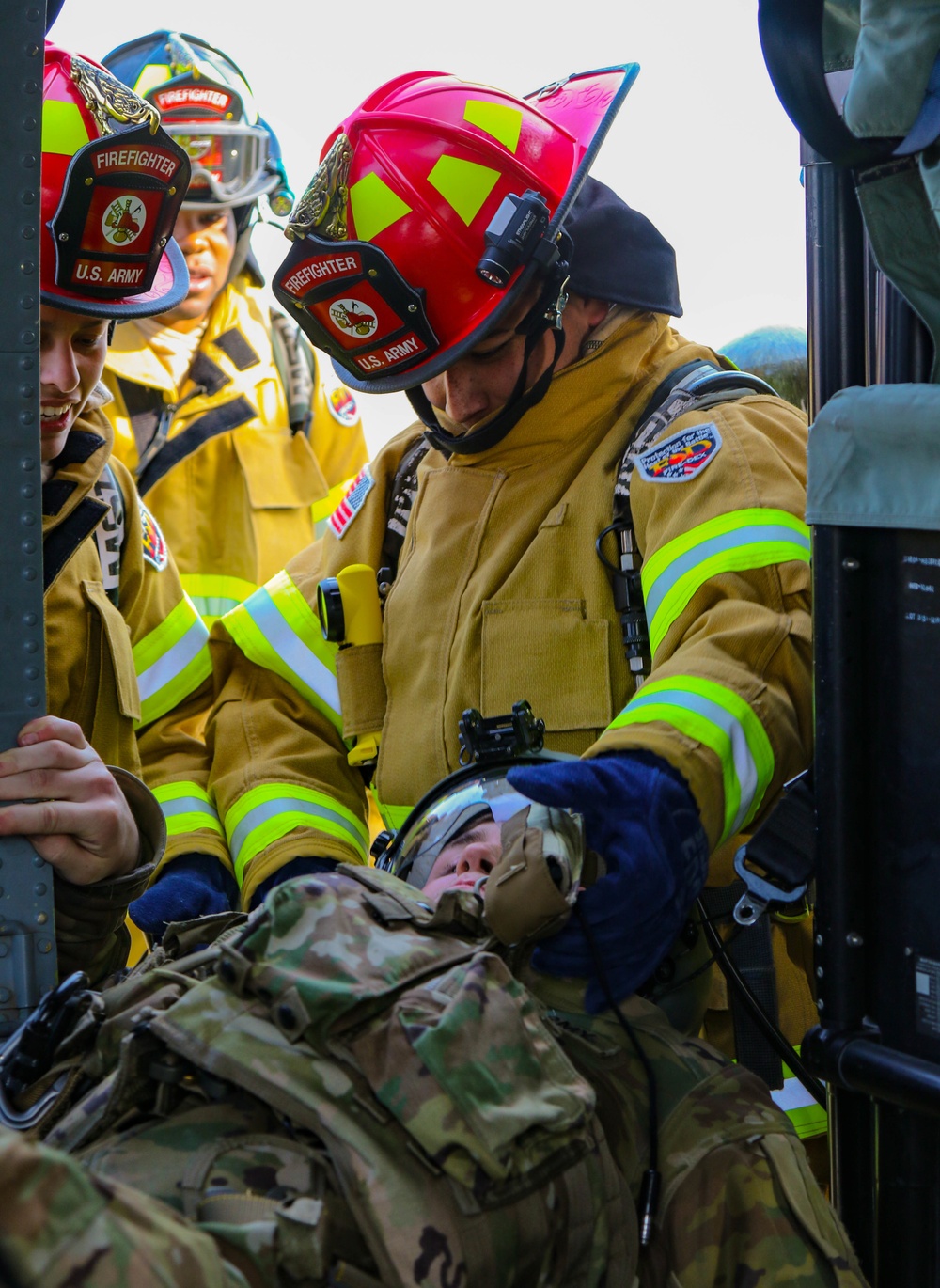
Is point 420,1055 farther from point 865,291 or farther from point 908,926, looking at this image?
point 865,291

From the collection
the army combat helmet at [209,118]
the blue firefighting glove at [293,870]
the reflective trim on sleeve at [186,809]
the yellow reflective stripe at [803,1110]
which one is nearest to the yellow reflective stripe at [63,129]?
the reflective trim on sleeve at [186,809]

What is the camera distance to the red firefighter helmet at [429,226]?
8.92ft

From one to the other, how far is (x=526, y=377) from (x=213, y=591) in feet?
9.53

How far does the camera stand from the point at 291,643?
3.14 m

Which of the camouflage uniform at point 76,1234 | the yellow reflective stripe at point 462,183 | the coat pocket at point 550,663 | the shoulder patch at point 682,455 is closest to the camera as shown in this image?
the camouflage uniform at point 76,1234

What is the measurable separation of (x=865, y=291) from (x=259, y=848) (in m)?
1.58

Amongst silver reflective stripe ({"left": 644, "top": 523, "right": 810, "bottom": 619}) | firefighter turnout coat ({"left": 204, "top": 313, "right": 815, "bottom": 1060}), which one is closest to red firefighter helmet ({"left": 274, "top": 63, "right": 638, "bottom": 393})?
firefighter turnout coat ({"left": 204, "top": 313, "right": 815, "bottom": 1060})

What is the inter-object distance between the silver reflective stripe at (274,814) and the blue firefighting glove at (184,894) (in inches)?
2.3

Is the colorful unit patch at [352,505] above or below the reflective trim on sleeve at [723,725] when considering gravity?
above

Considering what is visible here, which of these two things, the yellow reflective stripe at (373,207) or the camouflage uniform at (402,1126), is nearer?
the camouflage uniform at (402,1126)

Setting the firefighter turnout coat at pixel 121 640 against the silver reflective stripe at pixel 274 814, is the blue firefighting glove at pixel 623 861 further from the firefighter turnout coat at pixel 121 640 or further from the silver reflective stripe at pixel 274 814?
the firefighter turnout coat at pixel 121 640

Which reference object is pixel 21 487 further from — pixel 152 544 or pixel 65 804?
pixel 152 544

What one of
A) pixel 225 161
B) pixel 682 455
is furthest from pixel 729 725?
pixel 225 161

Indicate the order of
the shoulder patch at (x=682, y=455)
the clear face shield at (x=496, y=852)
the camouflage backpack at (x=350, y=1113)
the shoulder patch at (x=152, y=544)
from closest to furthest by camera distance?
1. the camouflage backpack at (x=350, y=1113)
2. the clear face shield at (x=496, y=852)
3. the shoulder patch at (x=682, y=455)
4. the shoulder patch at (x=152, y=544)
